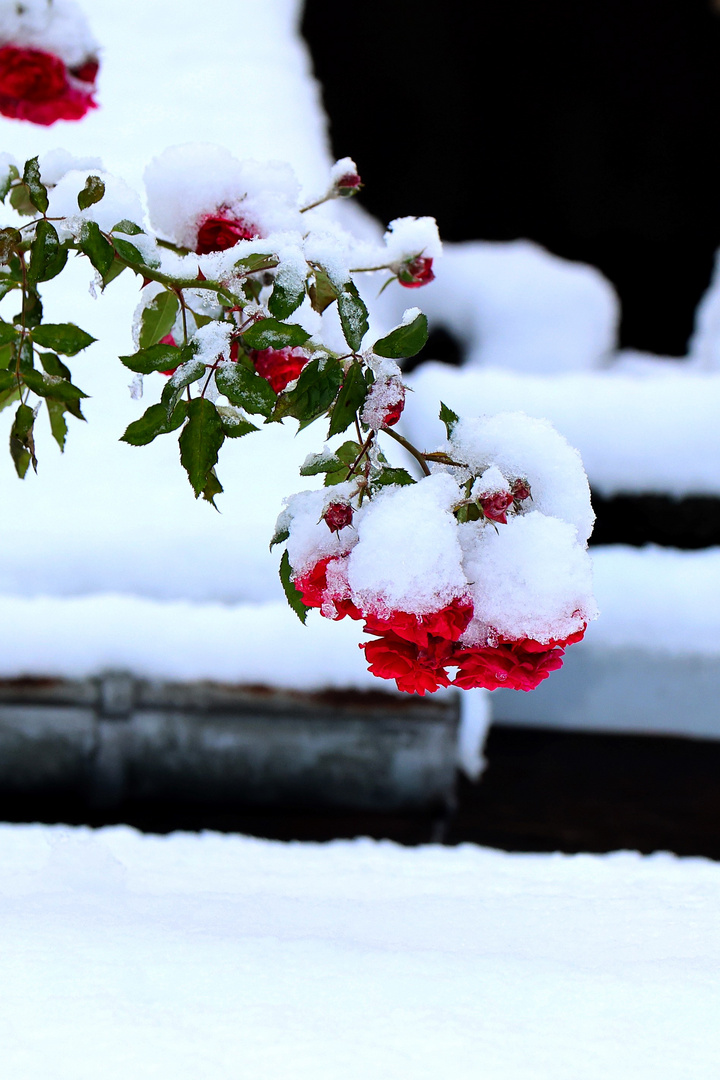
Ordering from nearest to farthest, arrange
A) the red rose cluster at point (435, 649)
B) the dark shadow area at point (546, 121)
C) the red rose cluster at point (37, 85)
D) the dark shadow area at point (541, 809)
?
the red rose cluster at point (435, 649) < the red rose cluster at point (37, 85) < the dark shadow area at point (541, 809) < the dark shadow area at point (546, 121)

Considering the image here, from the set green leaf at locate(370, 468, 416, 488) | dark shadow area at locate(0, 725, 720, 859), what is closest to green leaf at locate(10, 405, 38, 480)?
green leaf at locate(370, 468, 416, 488)

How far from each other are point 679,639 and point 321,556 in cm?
136

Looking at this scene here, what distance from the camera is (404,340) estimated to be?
52 cm

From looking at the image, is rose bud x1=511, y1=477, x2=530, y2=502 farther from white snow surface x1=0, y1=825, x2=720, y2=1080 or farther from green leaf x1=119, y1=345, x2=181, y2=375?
white snow surface x1=0, y1=825, x2=720, y2=1080

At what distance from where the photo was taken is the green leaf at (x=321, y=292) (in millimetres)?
567

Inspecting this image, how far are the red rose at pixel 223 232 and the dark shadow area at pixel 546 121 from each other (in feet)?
7.22

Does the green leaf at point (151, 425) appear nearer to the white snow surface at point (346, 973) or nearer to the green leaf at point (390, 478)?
the green leaf at point (390, 478)

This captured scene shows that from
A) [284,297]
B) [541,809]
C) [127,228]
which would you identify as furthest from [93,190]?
[541,809]

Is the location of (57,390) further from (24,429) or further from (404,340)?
(404,340)

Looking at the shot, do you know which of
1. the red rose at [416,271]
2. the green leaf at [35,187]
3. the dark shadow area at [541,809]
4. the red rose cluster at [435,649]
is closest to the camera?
the red rose cluster at [435,649]

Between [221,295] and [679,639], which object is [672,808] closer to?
[679,639]

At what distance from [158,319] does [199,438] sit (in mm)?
134

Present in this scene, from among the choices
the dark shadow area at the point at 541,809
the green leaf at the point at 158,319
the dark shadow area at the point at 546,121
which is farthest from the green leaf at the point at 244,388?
the dark shadow area at the point at 546,121

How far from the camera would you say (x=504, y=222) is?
2777 mm
